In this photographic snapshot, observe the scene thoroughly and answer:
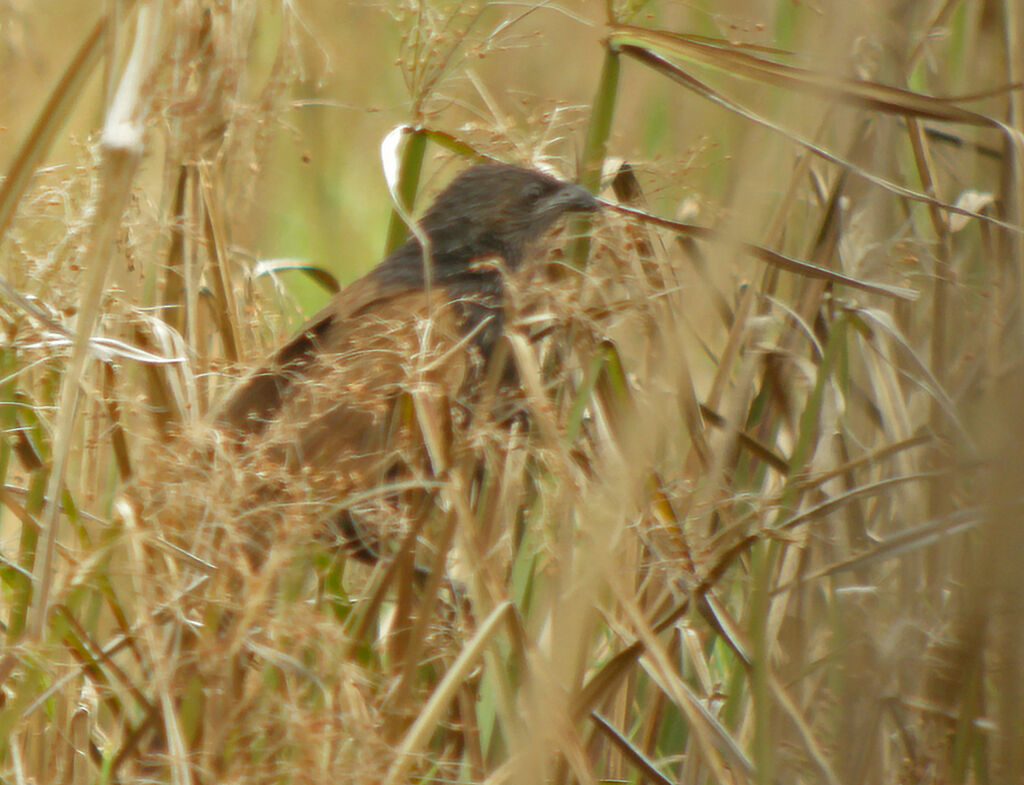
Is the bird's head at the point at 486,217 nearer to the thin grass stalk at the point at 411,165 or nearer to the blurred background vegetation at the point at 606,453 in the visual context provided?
the blurred background vegetation at the point at 606,453

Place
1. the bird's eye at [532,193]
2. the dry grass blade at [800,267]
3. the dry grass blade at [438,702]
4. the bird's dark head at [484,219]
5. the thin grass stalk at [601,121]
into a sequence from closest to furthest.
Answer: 1. the dry grass blade at [438,702]
2. the dry grass blade at [800,267]
3. the thin grass stalk at [601,121]
4. the bird's eye at [532,193]
5. the bird's dark head at [484,219]

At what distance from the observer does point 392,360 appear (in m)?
1.90

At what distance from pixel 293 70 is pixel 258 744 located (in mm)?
1245

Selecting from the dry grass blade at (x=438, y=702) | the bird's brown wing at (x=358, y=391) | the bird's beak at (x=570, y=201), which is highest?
the bird's beak at (x=570, y=201)

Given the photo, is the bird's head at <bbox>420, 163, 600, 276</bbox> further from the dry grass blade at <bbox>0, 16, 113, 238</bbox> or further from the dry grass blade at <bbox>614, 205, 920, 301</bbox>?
the dry grass blade at <bbox>0, 16, 113, 238</bbox>

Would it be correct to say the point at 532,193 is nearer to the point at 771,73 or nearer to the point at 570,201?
the point at 570,201

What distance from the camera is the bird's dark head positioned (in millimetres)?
2887

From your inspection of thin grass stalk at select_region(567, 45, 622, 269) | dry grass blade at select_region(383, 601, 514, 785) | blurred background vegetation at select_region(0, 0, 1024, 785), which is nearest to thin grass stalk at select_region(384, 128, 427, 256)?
blurred background vegetation at select_region(0, 0, 1024, 785)

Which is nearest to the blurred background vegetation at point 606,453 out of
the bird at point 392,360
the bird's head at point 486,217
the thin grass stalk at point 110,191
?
the thin grass stalk at point 110,191

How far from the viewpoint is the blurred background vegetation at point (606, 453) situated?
1.23 meters

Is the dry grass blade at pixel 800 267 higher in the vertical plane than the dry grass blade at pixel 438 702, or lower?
higher

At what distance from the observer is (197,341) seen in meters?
2.39

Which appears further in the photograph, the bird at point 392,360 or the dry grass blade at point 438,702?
the bird at point 392,360

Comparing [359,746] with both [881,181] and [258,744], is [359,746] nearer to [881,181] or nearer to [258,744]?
[258,744]
